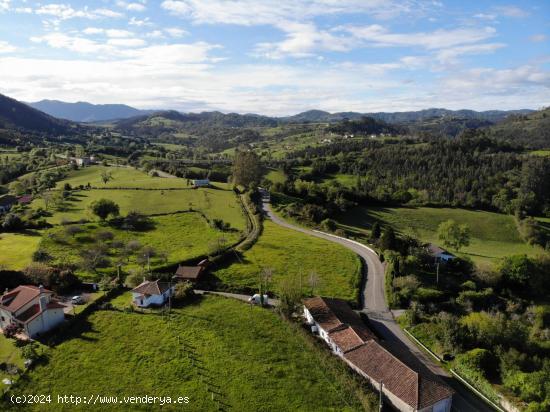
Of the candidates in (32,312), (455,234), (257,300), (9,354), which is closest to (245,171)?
(455,234)

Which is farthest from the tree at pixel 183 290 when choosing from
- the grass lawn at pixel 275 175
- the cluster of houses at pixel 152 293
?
the grass lawn at pixel 275 175

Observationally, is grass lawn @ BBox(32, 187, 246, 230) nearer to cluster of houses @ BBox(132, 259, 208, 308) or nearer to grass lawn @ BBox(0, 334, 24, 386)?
cluster of houses @ BBox(132, 259, 208, 308)

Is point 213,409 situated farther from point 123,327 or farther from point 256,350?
point 123,327

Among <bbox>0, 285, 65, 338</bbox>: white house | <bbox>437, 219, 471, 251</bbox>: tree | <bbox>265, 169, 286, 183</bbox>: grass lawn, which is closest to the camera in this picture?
<bbox>0, 285, 65, 338</bbox>: white house

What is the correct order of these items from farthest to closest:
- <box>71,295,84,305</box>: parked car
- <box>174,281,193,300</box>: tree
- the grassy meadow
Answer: the grassy meadow < <box>174,281,193,300</box>: tree < <box>71,295,84,305</box>: parked car

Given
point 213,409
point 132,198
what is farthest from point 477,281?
point 132,198

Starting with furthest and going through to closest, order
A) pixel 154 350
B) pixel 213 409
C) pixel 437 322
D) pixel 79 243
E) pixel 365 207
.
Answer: pixel 365 207
pixel 79 243
pixel 437 322
pixel 154 350
pixel 213 409

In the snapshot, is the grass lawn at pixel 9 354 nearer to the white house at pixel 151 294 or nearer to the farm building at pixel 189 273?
the white house at pixel 151 294

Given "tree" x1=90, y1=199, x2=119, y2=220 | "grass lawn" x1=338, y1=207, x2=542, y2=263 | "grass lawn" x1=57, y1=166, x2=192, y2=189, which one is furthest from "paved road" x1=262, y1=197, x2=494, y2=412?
"grass lawn" x1=57, y1=166, x2=192, y2=189

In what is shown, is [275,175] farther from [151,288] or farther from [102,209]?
[151,288]
